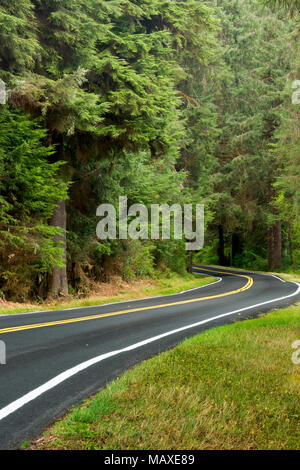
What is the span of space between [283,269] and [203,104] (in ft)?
56.1

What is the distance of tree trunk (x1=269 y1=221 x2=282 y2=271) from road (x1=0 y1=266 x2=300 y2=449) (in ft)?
76.3

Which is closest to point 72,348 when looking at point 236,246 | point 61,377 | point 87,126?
point 61,377

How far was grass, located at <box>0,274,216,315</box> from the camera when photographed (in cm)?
1264

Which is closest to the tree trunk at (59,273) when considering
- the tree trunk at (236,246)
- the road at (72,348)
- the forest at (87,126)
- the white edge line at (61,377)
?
the forest at (87,126)

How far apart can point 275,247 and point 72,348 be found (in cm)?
3223

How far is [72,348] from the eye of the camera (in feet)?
23.4

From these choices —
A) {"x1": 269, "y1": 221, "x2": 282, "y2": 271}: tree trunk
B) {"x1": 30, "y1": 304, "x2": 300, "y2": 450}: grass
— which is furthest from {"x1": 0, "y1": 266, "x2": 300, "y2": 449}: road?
{"x1": 269, "y1": 221, "x2": 282, "y2": 271}: tree trunk

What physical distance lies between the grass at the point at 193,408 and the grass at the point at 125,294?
24.4 feet

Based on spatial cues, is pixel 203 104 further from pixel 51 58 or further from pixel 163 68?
pixel 51 58

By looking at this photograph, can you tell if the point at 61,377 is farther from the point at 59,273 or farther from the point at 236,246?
the point at 236,246

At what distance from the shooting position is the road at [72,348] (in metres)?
4.38

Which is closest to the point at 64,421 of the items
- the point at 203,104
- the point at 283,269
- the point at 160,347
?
the point at 160,347

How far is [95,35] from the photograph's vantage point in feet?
45.8

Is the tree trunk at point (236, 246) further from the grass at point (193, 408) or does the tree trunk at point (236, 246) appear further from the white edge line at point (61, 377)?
the grass at point (193, 408)
